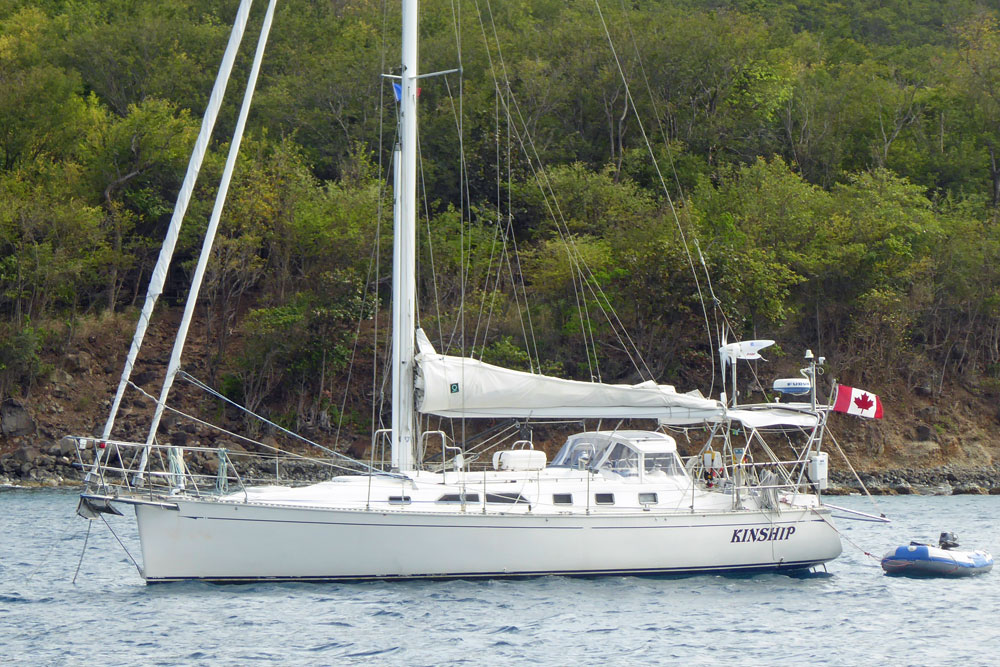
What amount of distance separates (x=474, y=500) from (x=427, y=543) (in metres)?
1.14

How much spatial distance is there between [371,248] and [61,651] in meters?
28.5

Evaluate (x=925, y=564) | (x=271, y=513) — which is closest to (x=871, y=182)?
(x=925, y=564)

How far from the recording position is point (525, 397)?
20031 mm

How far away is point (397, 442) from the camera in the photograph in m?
19.7

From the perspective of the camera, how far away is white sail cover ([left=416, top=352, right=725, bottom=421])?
64.7ft

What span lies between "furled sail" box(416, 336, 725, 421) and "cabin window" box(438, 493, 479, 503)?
57.9 inches

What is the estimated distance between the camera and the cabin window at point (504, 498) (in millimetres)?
19234

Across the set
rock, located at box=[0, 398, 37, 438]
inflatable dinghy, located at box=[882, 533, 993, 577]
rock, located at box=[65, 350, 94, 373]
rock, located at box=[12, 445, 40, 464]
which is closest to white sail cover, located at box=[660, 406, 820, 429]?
inflatable dinghy, located at box=[882, 533, 993, 577]

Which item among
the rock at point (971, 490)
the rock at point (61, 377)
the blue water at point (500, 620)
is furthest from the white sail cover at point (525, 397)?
the rock at point (61, 377)

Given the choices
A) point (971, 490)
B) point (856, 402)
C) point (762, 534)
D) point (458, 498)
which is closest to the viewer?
point (458, 498)

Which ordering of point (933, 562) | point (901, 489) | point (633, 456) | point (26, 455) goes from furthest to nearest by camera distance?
point (901, 489) → point (26, 455) → point (933, 562) → point (633, 456)

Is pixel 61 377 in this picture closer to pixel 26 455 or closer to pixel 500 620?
pixel 26 455

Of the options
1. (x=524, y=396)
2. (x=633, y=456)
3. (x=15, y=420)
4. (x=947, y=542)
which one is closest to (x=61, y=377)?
(x=15, y=420)

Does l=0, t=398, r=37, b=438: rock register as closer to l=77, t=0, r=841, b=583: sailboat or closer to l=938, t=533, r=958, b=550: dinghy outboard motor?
l=77, t=0, r=841, b=583: sailboat
